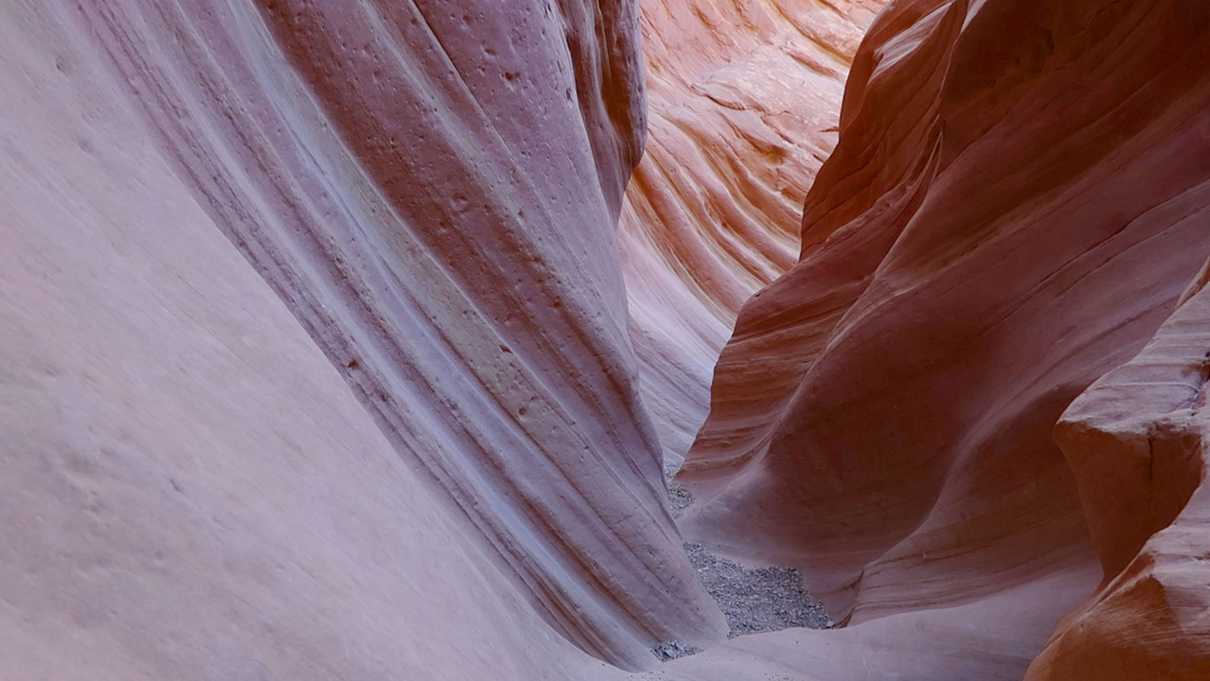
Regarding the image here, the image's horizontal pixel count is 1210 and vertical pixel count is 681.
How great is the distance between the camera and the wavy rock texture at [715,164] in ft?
32.1

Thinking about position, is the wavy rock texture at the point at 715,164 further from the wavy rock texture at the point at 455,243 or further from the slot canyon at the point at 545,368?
the wavy rock texture at the point at 455,243

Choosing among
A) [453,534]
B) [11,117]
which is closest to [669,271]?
[453,534]

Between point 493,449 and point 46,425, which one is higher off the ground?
point 46,425

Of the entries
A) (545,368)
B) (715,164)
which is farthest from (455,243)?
(715,164)

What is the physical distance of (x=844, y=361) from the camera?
4742 mm

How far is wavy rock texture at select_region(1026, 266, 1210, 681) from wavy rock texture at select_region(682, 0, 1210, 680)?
0.88 metres

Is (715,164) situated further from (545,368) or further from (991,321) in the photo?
(545,368)

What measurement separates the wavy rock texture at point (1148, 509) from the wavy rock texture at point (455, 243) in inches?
51.8

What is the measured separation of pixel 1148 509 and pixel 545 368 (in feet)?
6.63

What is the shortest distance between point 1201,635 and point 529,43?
290 cm

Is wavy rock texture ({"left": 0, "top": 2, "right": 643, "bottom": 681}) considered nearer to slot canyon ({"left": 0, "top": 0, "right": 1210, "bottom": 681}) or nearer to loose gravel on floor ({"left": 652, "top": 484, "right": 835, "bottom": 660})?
slot canyon ({"left": 0, "top": 0, "right": 1210, "bottom": 681})

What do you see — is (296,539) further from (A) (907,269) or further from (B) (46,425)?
(A) (907,269)

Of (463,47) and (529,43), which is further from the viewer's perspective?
(529,43)

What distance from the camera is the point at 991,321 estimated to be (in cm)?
413
